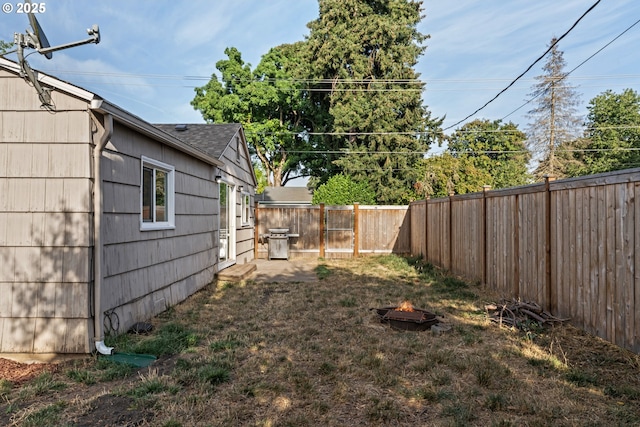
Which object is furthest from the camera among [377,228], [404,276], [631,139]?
[631,139]

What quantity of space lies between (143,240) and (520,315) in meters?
5.08

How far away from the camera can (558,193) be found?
455cm

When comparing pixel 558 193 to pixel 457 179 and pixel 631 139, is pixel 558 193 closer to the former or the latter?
pixel 457 179

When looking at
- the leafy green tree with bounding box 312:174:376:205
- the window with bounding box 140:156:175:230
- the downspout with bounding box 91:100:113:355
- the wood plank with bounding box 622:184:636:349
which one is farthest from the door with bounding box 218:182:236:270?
the wood plank with bounding box 622:184:636:349

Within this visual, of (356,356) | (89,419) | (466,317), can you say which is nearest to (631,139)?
(466,317)

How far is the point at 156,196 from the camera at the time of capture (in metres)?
5.51

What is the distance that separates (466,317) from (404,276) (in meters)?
3.45


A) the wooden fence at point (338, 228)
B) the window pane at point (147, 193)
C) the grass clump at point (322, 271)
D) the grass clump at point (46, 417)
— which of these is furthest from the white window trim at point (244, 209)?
the grass clump at point (46, 417)

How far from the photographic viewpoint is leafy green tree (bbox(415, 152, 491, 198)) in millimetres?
21156

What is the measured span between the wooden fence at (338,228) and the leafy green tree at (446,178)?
8.31 meters

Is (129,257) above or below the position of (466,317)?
above

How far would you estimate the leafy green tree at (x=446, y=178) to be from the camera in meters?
21.2

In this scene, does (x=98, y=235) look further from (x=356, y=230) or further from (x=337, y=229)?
(x=356, y=230)

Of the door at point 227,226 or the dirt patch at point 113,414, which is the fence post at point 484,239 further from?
the dirt patch at point 113,414
